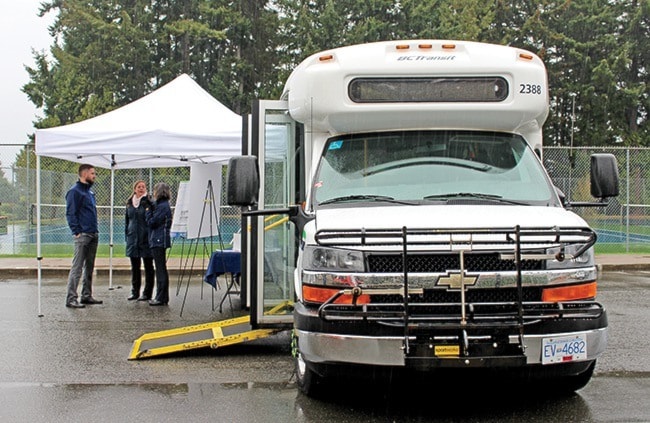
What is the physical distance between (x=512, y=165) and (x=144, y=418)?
141 inches

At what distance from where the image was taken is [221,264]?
35.8 ft

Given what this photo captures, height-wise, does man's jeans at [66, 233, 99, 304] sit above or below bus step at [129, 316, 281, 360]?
above

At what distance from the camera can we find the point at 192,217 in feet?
37.3

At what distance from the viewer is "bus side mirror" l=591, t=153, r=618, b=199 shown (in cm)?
636

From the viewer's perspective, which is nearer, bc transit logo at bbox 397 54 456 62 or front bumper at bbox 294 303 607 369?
front bumper at bbox 294 303 607 369

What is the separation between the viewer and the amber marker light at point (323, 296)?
501 centimetres

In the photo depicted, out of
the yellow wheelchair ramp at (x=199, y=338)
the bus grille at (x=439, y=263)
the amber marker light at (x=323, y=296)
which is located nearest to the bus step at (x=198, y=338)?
the yellow wheelchair ramp at (x=199, y=338)

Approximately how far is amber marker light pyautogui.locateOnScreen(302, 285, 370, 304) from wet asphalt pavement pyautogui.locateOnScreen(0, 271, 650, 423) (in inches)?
37.7

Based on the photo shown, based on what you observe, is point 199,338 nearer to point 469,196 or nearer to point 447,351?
point 469,196

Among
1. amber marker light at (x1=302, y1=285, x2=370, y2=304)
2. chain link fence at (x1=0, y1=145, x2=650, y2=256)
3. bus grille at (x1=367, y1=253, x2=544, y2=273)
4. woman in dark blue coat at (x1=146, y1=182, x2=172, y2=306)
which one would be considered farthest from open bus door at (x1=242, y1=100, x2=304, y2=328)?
chain link fence at (x1=0, y1=145, x2=650, y2=256)

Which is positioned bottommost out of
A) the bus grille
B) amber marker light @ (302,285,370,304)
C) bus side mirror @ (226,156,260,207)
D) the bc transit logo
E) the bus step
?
the bus step

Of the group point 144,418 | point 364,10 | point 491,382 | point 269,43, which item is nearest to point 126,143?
point 144,418

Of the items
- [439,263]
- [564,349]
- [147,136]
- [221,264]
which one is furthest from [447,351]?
[221,264]

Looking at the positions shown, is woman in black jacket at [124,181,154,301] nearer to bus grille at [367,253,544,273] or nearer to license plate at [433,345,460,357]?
bus grille at [367,253,544,273]
